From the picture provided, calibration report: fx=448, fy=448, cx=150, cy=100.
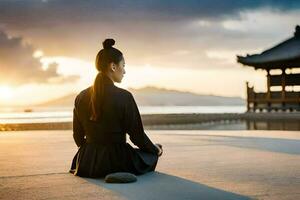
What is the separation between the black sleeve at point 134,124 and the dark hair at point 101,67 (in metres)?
0.31

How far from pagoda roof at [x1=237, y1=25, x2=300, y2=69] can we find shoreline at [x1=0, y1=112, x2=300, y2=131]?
394 cm

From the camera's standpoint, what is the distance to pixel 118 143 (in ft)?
16.5

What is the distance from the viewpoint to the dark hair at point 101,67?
4805 mm

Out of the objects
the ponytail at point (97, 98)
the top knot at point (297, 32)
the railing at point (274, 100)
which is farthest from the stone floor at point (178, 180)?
the top knot at point (297, 32)

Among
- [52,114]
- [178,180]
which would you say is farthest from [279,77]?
[52,114]

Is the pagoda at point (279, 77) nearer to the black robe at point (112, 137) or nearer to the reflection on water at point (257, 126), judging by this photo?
the reflection on water at point (257, 126)

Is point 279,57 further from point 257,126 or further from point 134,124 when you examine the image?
point 134,124

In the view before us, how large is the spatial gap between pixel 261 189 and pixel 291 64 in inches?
1141

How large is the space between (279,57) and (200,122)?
7.32 metres

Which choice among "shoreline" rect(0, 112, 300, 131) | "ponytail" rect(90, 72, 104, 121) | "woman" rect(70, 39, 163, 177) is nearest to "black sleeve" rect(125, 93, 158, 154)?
"woman" rect(70, 39, 163, 177)

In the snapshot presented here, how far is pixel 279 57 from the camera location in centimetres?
3166

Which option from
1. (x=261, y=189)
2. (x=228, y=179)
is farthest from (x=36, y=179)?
(x=261, y=189)

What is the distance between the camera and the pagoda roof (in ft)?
102

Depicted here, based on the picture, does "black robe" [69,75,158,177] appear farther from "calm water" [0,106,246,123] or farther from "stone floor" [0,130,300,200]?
"calm water" [0,106,246,123]
